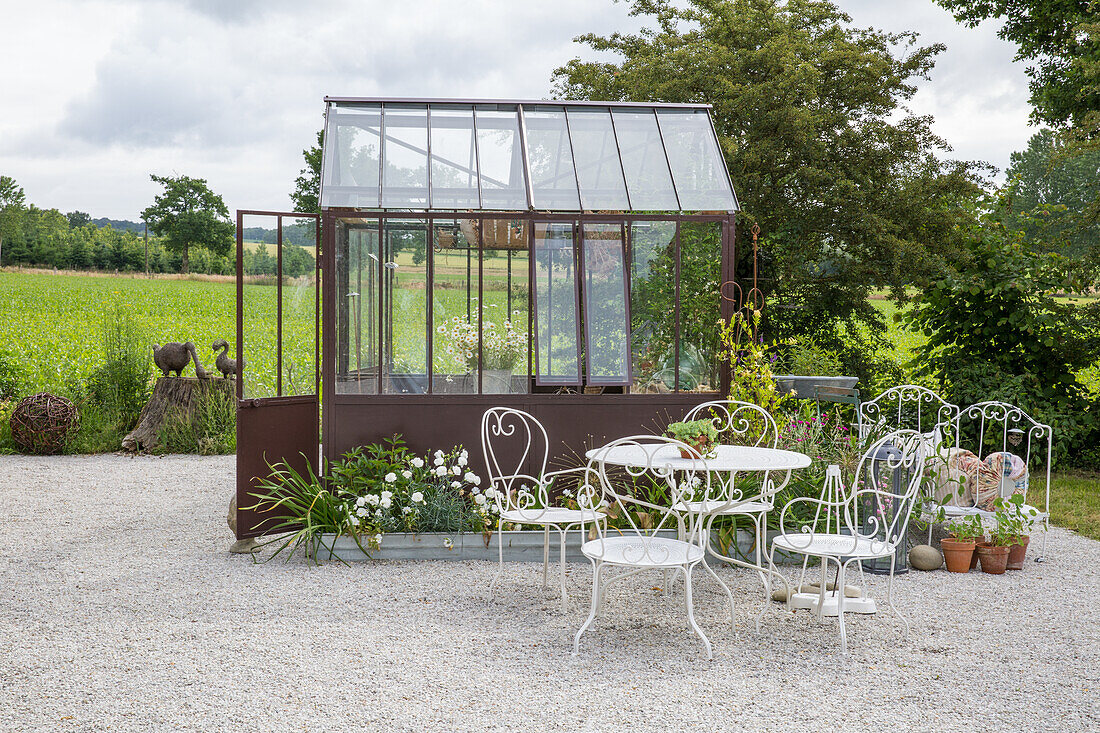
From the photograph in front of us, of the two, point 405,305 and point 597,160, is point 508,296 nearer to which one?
point 405,305

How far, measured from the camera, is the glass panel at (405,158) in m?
5.99

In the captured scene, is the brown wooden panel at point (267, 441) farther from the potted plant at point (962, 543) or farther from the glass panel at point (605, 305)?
the potted plant at point (962, 543)

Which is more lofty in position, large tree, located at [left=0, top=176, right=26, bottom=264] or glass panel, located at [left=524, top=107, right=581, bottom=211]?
large tree, located at [left=0, top=176, right=26, bottom=264]

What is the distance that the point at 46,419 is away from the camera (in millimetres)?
9016

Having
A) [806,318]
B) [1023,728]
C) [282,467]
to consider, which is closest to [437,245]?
[282,467]

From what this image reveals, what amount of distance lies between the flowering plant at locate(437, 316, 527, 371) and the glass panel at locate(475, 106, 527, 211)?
861 millimetres

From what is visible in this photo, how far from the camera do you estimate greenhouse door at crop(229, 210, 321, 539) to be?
18.1ft

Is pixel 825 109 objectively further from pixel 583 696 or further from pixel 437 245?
pixel 583 696

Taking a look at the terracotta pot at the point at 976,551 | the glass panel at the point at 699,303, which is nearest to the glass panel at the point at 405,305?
the glass panel at the point at 699,303

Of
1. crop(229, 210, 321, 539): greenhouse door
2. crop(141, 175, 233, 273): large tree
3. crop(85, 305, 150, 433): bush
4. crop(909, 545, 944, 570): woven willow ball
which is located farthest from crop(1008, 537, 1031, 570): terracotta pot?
crop(141, 175, 233, 273): large tree

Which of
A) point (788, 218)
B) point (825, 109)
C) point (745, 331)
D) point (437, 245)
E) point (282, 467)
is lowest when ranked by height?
point (282, 467)

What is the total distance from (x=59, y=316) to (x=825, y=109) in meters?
18.2

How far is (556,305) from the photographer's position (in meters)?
6.06

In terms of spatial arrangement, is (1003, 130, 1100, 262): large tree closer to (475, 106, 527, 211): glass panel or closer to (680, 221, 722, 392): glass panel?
(680, 221, 722, 392): glass panel
